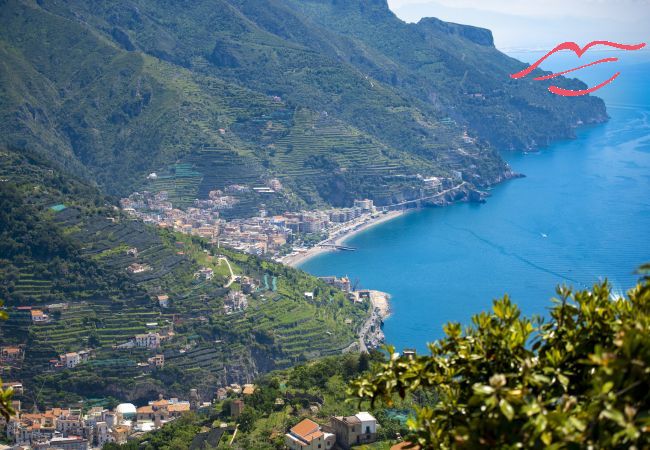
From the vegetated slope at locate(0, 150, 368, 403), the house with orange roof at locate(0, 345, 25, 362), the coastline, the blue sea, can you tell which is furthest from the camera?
the coastline

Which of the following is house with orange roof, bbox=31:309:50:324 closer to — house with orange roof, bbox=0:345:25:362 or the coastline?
house with orange roof, bbox=0:345:25:362

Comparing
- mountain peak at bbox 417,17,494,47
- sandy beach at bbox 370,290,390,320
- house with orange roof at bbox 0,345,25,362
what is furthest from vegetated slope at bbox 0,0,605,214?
house with orange roof at bbox 0,345,25,362

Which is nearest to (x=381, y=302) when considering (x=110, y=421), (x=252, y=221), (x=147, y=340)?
(x=147, y=340)

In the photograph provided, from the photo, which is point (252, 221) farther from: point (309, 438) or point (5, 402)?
point (5, 402)

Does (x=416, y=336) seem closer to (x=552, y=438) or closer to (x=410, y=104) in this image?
(x=552, y=438)

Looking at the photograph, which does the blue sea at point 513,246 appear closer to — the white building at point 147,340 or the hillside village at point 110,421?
the white building at point 147,340

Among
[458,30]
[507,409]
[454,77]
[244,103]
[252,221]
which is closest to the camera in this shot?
[507,409]
